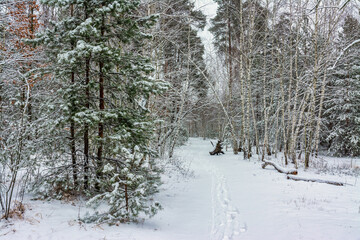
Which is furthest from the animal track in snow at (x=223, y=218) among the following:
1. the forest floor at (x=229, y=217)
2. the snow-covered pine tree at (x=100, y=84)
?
the snow-covered pine tree at (x=100, y=84)

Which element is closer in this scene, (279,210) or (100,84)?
(279,210)

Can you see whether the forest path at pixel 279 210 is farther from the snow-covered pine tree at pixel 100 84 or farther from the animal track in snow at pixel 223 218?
the snow-covered pine tree at pixel 100 84

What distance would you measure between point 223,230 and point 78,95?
4.71 metres

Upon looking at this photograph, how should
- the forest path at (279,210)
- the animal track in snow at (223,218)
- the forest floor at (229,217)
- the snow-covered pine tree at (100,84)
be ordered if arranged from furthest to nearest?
the snow-covered pine tree at (100,84), the animal track in snow at (223,218), the forest path at (279,210), the forest floor at (229,217)

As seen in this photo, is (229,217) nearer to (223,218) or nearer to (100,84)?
A: (223,218)

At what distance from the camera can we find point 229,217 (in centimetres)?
580

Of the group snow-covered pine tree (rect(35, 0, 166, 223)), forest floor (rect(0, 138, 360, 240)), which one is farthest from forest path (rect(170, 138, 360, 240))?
snow-covered pine tree (rect(35, 0, 166, 223))

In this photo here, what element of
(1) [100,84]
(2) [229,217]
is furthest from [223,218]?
(1) [100,84]

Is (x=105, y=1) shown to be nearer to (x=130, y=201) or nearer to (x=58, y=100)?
(x=58, y=100)

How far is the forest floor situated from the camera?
166 inches

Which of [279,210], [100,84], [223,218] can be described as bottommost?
[223,218]

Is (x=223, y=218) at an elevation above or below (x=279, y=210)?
below

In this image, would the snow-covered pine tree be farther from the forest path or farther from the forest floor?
the forest path

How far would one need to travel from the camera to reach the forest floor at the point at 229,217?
4.22 m
